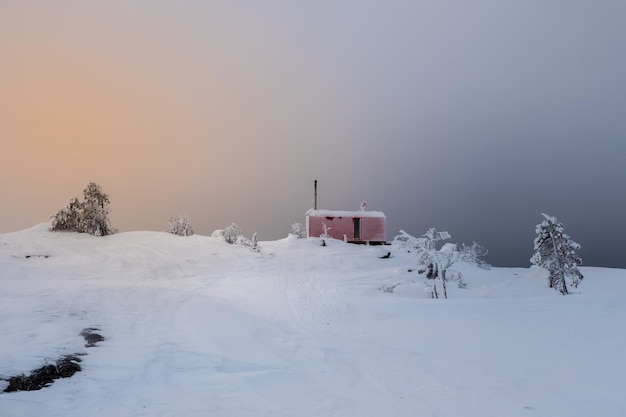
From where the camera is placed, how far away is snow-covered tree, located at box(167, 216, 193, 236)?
3962 cm

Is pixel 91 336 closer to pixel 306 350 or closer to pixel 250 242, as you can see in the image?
pixel 306 350

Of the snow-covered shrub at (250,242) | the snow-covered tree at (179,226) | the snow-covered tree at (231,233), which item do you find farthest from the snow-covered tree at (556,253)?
the snow-covered tree at (179,226)

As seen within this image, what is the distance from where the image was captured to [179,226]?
131ft

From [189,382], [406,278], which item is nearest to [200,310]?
[189,382]

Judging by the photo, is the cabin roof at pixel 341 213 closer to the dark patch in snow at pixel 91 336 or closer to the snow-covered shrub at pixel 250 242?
the snow-covered shrub at pixel 250 242

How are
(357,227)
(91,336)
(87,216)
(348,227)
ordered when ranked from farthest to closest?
(357,227) < (348,227) < (87,216) < (91,336)

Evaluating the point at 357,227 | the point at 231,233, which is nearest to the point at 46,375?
the point at 231,233

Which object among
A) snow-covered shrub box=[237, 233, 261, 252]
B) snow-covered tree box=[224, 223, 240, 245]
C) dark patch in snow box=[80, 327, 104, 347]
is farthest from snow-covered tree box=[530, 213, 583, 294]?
snow-covered tree box=[224, 223, 240, 245]

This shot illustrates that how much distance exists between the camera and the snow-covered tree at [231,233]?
35772 millimetres

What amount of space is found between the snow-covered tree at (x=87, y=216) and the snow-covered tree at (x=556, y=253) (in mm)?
32331

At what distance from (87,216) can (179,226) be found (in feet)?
27.8

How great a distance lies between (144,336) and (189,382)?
3481 mm

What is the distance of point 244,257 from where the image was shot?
3027 centimetres

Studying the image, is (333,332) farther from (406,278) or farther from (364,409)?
(406,278)
